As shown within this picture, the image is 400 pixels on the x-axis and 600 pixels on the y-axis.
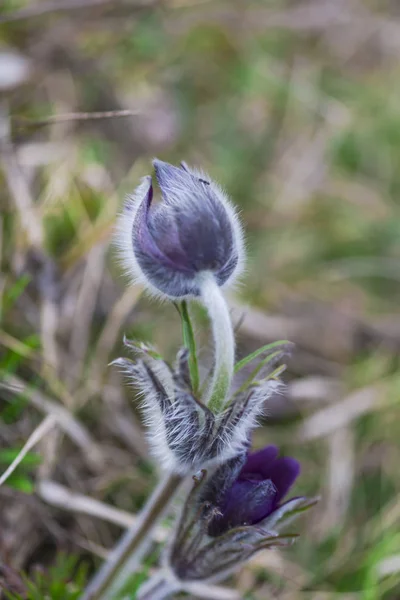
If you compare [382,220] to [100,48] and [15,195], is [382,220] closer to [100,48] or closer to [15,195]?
[100,48]

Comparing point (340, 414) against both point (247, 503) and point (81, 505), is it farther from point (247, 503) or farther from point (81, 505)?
point (247, 503)

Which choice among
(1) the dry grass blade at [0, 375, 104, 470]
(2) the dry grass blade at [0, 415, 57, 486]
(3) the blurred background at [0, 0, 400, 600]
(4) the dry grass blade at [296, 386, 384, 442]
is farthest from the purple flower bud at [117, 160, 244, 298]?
(4) the dry grass blade at [296, 386, 384, 442]

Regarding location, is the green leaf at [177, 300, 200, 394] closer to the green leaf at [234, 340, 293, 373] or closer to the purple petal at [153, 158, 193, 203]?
the green leaf at [234, 340, 293, 373]

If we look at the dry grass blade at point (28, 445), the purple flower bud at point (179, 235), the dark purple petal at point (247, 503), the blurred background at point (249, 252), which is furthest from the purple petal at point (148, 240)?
the dry grass blade at point (28, 445)

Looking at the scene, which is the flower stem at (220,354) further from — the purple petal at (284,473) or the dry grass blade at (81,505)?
the dry grass blade at (81,505)

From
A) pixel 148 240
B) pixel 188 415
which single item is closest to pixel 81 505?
pixel 188 415
